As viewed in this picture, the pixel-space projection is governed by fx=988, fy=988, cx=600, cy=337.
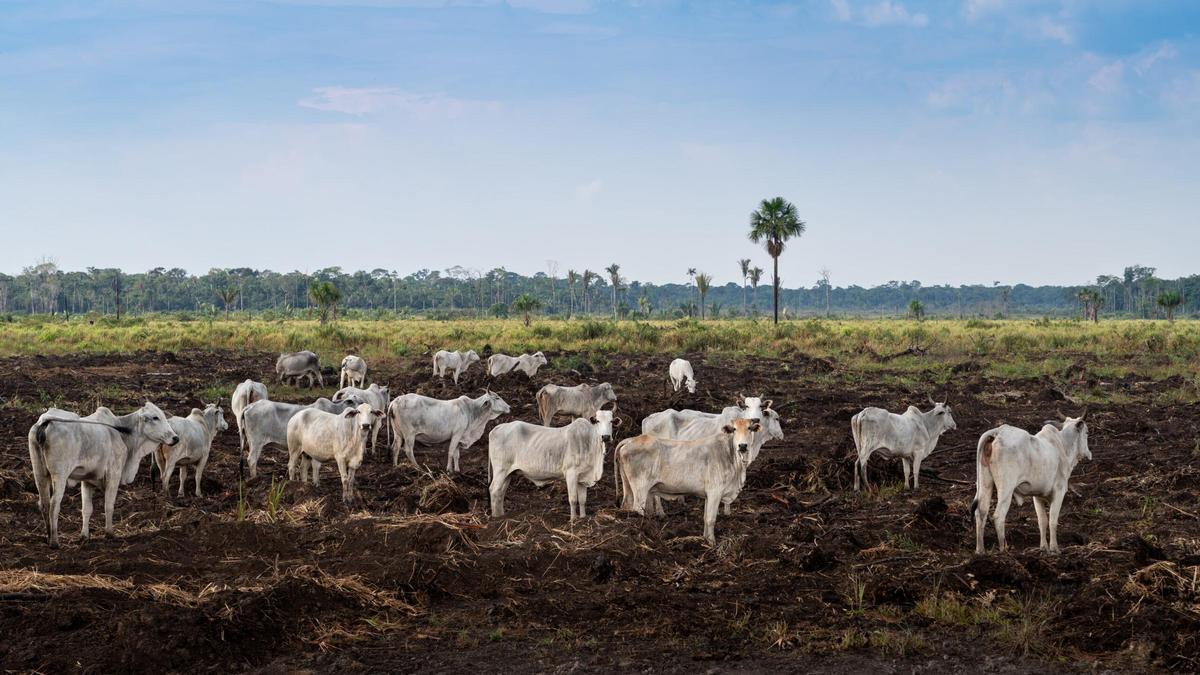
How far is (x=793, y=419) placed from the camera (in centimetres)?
2195

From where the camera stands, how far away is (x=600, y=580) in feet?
31.6

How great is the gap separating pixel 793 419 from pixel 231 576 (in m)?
14.8

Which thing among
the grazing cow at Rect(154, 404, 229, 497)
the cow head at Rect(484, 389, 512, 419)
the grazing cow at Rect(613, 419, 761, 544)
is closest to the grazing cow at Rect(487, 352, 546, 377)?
the cow head at Rect(484, 389, 512, 419)

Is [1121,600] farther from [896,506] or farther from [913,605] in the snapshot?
[896,506]

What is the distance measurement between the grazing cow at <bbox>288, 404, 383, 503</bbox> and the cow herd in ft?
0.07

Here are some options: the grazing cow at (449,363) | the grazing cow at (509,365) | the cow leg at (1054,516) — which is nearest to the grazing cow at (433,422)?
the cow leg at (1054,516)

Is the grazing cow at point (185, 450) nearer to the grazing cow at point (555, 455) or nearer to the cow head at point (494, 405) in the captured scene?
the grazing cow at point (555, 455)

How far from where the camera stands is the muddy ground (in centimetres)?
773

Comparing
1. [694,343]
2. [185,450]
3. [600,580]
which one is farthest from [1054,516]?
[694,343]

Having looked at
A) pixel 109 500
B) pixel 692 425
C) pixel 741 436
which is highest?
pixel 741 436

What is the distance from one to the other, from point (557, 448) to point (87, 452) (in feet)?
17.6

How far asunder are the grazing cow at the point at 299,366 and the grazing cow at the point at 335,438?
49.1ft

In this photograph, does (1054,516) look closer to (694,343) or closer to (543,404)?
(543,404)

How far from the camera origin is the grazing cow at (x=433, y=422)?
15.8 m
